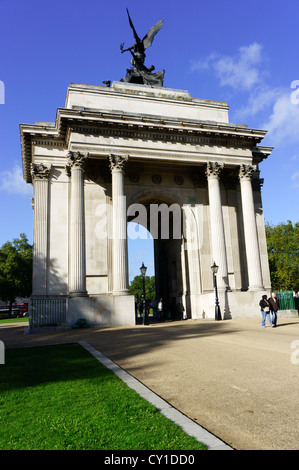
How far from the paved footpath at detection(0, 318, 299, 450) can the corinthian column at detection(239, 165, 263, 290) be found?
1432 cm

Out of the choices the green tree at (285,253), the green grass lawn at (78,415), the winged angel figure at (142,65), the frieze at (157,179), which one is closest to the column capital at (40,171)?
the frieze at (157,179)

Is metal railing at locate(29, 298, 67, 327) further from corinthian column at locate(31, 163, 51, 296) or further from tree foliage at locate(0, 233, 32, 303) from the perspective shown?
tree foliage at locate(0, 233, 32, 303)

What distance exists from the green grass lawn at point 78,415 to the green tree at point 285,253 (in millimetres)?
55722

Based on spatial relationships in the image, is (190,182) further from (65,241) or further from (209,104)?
(65,241)

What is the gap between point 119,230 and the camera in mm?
25703

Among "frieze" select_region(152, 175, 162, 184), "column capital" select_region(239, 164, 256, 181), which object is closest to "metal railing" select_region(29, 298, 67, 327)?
"frieze" select_region(152, 175, 162, 184)

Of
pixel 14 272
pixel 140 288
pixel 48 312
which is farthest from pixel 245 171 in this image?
pixel 140 288

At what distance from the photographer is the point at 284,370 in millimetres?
8461

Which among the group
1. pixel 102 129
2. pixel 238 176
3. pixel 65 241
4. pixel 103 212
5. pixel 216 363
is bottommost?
pixel 216 363

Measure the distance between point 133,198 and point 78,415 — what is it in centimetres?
2528

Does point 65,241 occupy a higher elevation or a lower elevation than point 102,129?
lower

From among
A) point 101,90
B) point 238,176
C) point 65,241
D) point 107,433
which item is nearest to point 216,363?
point 107,433

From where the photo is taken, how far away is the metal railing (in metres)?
23.8
